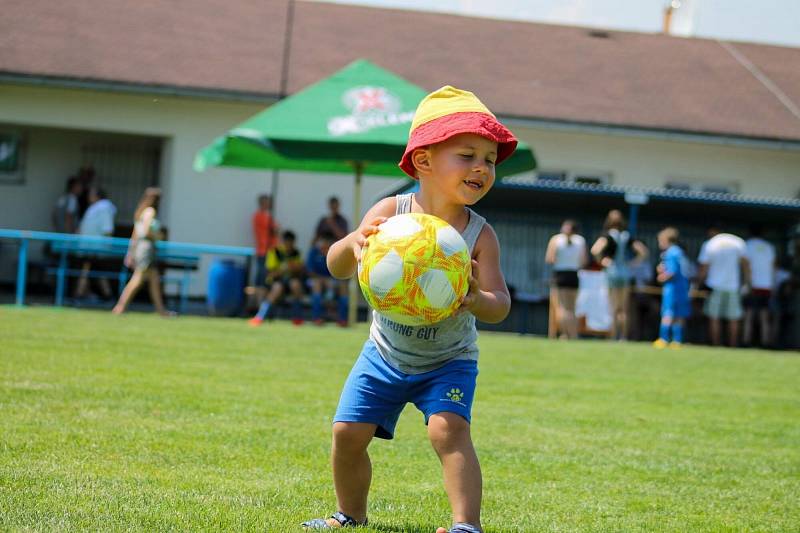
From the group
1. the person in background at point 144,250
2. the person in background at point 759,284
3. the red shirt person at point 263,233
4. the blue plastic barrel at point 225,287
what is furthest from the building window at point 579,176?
the person in background at point 144,250

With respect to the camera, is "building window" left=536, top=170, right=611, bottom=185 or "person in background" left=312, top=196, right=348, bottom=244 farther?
"building window" left=536, top=170, right=611, bottom=185

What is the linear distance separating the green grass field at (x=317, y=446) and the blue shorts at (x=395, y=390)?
1.48ft

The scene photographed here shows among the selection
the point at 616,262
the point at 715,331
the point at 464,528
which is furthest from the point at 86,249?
the point at 464,528

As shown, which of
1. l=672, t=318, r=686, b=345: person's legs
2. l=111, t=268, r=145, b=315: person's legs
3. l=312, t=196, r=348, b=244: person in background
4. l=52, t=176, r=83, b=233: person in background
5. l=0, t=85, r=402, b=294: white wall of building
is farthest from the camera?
l=0, t=85, r=402, b=294: white wall of building

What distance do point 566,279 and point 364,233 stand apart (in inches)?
589

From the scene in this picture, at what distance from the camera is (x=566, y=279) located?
19047mm

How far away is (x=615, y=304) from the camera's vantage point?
1989cm

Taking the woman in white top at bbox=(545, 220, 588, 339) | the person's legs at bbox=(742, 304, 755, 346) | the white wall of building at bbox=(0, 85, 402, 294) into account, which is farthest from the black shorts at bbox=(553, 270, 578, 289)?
the white wall of building at bbox=(0, 85, 402, 294)

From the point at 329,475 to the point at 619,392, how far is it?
5436mm

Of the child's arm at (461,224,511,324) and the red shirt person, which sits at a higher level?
the red shirt person

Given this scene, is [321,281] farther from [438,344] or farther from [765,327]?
[438,344]

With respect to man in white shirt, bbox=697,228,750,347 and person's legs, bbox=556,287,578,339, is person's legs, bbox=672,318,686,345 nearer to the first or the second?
man in white shirt, bbox=697,228,750,347

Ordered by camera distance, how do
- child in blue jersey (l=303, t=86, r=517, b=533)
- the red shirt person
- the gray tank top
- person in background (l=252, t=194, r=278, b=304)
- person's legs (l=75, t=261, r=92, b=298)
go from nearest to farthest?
child in blue jersey (l=303, t=86, r=517, b=533) → the gray tank top → person's legs (l=75, t=261, r=92, b=298) → person in background (l=252, t=194, r=278, b=304) → the red shirt person

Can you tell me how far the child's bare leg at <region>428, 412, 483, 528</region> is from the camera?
167 inches
